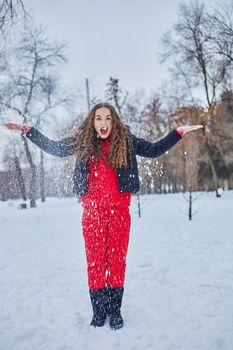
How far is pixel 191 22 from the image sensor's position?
16797 mm

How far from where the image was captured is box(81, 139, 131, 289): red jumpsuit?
8.86 feet

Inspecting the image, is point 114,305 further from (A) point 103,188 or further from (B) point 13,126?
(B) point 13,126

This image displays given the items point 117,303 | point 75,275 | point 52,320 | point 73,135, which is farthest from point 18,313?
point 73,135

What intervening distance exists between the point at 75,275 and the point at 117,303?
5.79 ft

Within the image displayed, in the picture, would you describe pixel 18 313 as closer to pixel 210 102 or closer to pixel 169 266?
pixel 169 266

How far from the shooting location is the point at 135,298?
3316 mm

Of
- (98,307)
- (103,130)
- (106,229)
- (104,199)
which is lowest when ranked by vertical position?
(98,307)

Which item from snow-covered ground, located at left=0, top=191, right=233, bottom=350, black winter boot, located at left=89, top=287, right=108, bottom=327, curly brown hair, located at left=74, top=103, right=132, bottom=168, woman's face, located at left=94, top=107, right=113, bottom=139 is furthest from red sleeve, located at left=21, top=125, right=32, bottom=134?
snow-covered ground, located at left=0, top=191, right=233, bottom=350

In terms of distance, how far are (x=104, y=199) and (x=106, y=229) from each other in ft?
0.83

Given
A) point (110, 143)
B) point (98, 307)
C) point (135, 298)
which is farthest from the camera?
point (135, 298)

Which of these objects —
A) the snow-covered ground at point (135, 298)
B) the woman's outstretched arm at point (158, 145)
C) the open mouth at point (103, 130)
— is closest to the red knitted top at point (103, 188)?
the open mouth at point (103, 130)

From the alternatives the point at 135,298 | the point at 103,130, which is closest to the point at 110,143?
the point at 103,130

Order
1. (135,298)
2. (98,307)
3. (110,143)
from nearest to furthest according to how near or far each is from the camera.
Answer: (98,307) → (110,143) → (135,298)

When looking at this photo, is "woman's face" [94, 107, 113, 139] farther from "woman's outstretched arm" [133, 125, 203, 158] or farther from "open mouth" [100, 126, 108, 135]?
"woman's outstretched arm" [133, 125, 203, 158]
